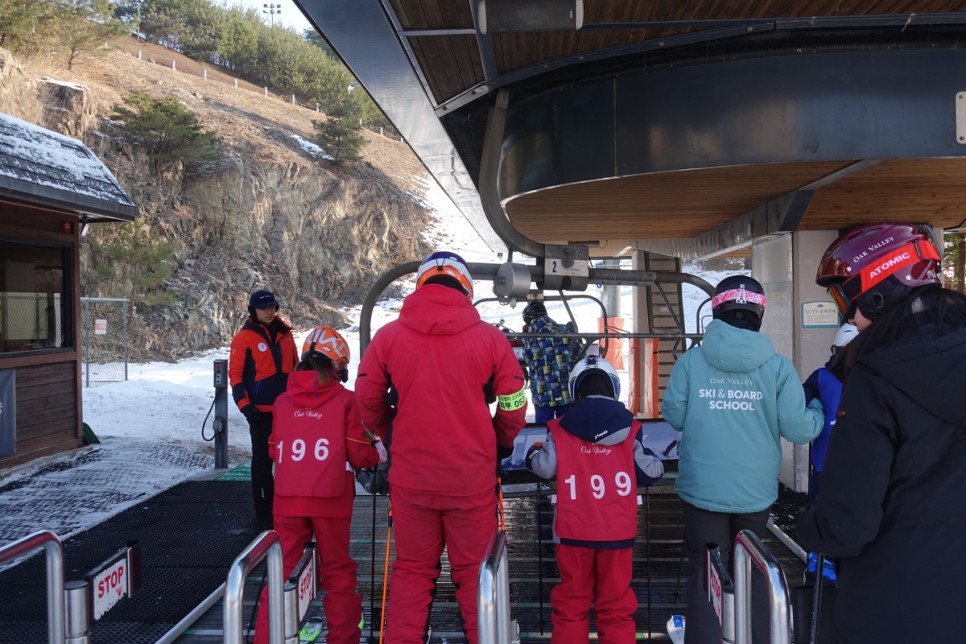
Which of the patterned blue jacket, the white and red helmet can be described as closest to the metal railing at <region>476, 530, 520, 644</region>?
the white and red helmet

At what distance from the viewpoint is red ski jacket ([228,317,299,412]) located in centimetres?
571

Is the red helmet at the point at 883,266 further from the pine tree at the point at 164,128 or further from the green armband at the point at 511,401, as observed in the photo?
the pine tree at the point at 164,128

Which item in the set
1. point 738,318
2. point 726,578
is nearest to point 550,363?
point 738,318

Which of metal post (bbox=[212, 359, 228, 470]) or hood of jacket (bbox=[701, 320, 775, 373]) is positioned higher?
hood of jacket (bbox=[701, 320, 775, 373])

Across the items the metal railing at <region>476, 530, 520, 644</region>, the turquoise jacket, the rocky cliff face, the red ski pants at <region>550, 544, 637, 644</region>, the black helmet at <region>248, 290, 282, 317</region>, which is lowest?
the red ski pants at <region>550, 544, 637, 644</region>

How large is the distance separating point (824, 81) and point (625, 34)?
4.02 feet

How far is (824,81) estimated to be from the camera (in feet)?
14.0

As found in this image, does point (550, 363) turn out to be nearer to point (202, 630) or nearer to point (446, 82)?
point (446, 82)

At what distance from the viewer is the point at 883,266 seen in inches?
80.5

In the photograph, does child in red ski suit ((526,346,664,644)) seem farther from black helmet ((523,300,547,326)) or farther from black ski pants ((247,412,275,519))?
black ski pants ((247,412,275,519))

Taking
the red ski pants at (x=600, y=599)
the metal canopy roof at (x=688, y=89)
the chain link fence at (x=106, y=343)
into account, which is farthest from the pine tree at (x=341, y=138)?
the red ski pants at (x=600, y=599)

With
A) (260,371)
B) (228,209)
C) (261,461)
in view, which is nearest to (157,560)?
(261,461)

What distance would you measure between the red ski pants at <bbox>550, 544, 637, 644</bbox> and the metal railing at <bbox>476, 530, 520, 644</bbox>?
3.15 ft

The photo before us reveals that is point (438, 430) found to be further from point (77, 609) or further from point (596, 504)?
point (77, 609)
